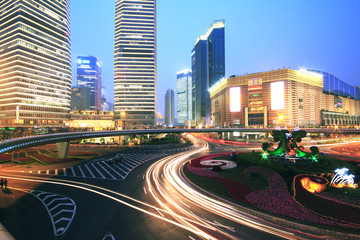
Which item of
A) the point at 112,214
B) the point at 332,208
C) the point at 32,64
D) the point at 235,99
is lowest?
the point at 112,214

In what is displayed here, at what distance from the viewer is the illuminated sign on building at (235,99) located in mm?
132875

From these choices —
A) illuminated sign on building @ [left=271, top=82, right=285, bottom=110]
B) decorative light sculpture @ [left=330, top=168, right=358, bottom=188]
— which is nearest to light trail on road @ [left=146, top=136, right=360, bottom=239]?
decorative light sculpture @ [left=330, top=168, right=358, bottom=188]

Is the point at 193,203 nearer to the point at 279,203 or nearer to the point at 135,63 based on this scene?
the point at 279,203

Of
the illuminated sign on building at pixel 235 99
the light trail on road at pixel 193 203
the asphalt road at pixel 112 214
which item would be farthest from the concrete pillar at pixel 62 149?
the illuminated sign on building at pixel 235 99

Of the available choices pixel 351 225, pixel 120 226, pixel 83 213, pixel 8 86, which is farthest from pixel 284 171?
pixel 8 86

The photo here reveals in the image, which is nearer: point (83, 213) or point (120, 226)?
point (120, 226)

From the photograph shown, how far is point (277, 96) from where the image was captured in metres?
119

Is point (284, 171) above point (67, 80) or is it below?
below

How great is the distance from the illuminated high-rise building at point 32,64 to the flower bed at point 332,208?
14875 centimetres

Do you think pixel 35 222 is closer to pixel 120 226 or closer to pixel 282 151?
pixel 120 226

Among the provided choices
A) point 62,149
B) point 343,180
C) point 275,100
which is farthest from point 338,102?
point 62,149

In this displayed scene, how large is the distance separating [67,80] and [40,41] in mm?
31877

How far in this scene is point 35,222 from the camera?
17078 millimetres

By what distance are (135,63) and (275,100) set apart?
387ft
